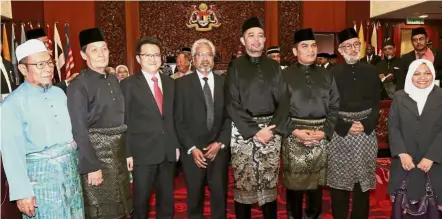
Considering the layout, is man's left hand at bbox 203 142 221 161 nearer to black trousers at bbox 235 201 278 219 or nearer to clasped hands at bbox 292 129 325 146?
black trousers at bbox 235 201 278 219

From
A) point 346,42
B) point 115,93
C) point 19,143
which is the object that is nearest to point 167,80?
point 115,93

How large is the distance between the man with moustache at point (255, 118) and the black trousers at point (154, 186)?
1.70 feet

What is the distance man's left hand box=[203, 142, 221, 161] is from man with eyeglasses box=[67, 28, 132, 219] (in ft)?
2.06

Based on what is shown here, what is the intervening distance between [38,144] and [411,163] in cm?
248

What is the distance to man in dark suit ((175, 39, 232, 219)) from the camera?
2.99m

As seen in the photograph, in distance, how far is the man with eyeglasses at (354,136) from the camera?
3.05 metres

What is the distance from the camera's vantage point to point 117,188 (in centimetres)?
262

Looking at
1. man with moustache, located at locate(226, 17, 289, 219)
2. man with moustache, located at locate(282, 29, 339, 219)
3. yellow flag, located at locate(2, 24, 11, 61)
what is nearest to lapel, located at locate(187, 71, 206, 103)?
man with moustache, located at locate(226, 17, 289, 219)

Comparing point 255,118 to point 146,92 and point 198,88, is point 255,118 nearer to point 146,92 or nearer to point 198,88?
point 198,88

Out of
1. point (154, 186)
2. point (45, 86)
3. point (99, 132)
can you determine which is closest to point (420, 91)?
point (154, 186)

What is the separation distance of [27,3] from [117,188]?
7.28 meters

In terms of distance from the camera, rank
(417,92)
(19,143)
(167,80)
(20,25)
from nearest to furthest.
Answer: (19,143) < (417,92) < (167,80) < (20,25)

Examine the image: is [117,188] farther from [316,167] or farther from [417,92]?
[417,92]

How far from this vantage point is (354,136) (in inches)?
120
